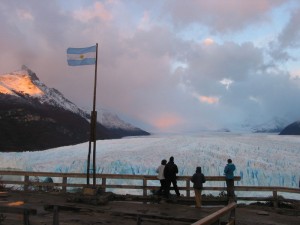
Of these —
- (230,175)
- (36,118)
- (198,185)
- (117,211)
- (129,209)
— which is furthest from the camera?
(36,118)

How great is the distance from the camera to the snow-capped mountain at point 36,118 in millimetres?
83562

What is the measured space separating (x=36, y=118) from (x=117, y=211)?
3485 inches

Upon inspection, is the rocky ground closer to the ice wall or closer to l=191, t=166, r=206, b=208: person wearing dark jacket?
l=191, t=166, r=206, b=208: person wearing dark jacket

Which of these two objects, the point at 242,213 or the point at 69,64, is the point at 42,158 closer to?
the point at 69,64

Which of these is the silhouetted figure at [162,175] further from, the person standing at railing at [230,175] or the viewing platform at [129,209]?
the person standing at railing at [230,175]

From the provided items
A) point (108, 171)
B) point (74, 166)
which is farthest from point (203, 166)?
point (74, 166)

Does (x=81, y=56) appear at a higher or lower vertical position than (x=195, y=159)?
higher

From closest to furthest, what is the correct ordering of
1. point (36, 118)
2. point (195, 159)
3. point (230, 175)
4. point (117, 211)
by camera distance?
point (117, 211)
point (230, 175)
point (195, 159)
point (36, 118)

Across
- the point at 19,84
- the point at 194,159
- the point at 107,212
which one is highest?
the point at 19,84

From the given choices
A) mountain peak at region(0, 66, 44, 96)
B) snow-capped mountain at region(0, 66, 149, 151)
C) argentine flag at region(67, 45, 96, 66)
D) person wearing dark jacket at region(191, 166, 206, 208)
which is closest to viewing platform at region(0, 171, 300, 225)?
person wearing dark jacket at region(191, 166, 206, 208)

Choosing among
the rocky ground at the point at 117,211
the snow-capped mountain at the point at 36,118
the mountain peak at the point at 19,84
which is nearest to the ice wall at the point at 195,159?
the rocky ground at the point at 117,211

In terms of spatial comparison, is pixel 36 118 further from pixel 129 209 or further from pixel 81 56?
pixel 129 209

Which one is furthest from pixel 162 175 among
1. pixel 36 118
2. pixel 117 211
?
pixel 36 118

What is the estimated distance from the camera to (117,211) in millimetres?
13633
